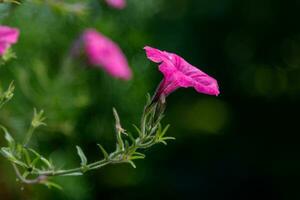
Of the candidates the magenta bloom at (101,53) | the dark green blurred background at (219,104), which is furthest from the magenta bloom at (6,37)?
the dark green blurred background at (219,104)

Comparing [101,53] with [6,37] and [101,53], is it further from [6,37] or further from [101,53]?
[6,37]

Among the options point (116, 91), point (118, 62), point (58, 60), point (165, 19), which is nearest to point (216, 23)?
point (165, 19)

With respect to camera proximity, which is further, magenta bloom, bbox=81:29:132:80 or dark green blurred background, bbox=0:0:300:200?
dark green blurred background, bbox=0:0:300:200

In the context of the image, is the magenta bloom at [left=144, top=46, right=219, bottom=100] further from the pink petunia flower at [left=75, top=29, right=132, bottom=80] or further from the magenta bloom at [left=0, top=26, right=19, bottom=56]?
the pink petunia flower at [left=75, top=29, right=132, bottom=80]

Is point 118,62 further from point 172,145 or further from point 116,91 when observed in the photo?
point 172,145

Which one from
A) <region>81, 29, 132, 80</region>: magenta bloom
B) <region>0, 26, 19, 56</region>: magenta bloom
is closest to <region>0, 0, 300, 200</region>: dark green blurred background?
<region>81, 29, 132, 80</region>: magenta bloom

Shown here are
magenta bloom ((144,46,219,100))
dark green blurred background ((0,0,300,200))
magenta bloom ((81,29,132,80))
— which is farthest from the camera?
dark green blurred background ((0,0,300,200))

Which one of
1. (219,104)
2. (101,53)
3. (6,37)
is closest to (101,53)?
(101,53)

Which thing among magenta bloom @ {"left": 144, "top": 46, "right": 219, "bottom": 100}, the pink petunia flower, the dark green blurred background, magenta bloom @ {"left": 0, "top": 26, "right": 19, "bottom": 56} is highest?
magenta bloom @ {"left": 0, "top": 26, "right": 19, "bottom": 56}

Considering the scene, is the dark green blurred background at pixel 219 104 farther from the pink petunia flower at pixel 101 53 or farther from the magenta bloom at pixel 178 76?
the magenta bloom at pixel 178 76
